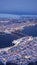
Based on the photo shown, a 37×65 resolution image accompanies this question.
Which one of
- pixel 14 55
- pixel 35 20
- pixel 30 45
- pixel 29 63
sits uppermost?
pixel 35 20

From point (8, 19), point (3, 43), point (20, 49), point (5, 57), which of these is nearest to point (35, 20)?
point (8, 19)

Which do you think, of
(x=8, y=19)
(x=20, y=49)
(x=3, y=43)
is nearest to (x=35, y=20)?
(x=8, y=19)

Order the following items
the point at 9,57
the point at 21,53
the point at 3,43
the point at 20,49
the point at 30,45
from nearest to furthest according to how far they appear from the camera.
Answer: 1. the point at 9,57
2. the point at 21,53
3. the point at 20,49
4. the point at 30,45
5. the point at 3,43

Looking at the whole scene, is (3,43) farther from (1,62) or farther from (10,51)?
(1,62)

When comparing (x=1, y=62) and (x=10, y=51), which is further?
(x=10, y=51)

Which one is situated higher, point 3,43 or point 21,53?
point 3,43

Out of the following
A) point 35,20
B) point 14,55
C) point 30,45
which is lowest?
point 14,55

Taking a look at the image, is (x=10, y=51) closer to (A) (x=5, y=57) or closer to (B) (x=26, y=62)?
(A) (x=5, y=57)

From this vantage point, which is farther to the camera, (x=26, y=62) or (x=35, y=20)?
(x=35, y=20)

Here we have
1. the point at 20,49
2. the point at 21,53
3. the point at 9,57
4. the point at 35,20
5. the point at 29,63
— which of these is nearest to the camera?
the point at 29,63
